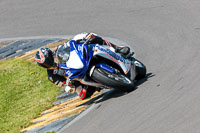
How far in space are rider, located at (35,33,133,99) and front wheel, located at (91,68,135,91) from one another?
22.7 inches

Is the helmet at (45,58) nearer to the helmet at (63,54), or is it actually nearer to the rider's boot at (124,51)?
the helmet at (63,54)

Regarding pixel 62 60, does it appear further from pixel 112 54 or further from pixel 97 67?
pixel 112 54

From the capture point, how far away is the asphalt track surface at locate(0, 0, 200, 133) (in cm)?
763

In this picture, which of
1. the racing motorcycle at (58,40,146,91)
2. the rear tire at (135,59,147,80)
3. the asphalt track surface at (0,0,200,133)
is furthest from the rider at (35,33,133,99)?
the asphalt track surface at (0,0,200,133)

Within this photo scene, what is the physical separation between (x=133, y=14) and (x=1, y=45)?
16.2 feet

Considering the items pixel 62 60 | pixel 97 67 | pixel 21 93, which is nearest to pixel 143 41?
pixel 97 67

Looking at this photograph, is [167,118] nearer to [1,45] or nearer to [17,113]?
[17,113]

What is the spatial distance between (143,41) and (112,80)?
3888 mm

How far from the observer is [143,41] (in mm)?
12367

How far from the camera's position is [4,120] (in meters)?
10.1

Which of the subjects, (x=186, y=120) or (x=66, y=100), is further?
(x=66, y=100)

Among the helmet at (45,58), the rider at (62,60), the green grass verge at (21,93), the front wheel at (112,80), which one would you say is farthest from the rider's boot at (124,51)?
the green grass verge at (21,93)

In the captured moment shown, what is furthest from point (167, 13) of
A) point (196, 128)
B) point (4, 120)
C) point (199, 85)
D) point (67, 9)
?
point (196, 128)

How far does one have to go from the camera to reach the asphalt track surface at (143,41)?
7.63 metres
